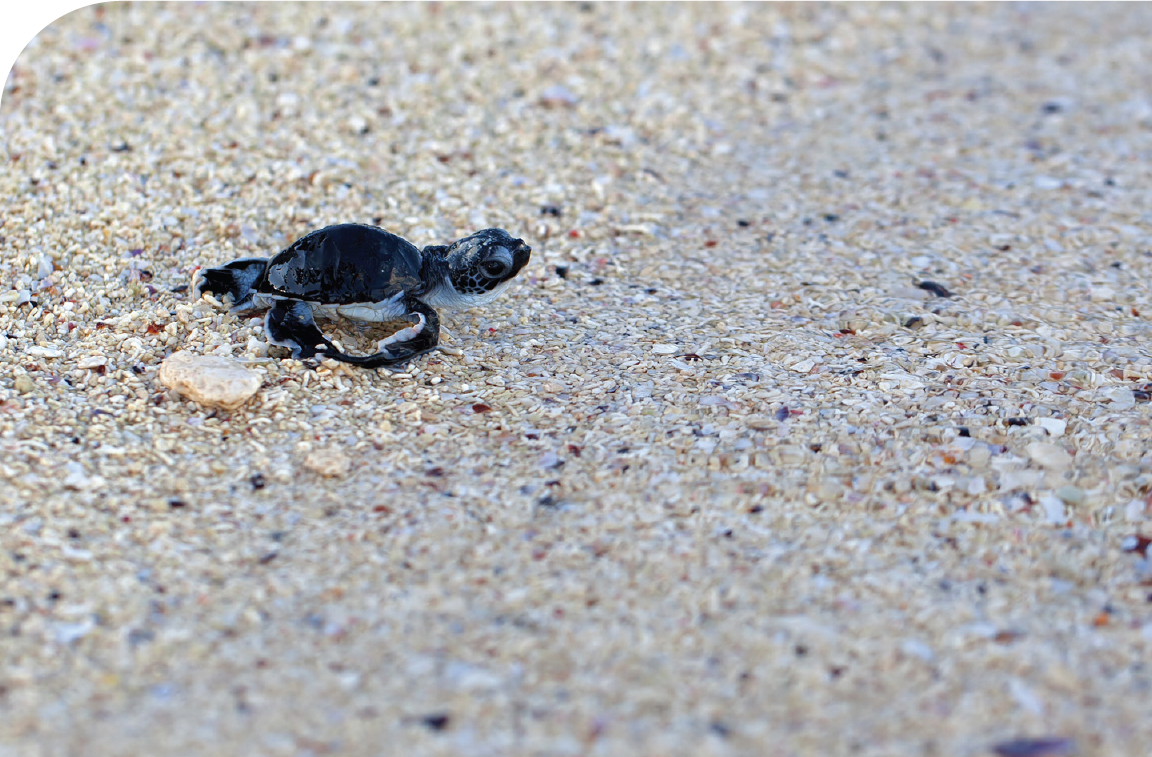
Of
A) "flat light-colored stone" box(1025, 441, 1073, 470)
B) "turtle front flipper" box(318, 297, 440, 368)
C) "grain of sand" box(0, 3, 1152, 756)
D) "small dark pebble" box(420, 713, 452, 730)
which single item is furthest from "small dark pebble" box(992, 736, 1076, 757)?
"turtle front flipper" box(318, 297, 440, 368)

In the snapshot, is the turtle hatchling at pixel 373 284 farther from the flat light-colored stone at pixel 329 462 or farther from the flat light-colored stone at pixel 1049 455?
the flat light-colored stone at pixel 1049 455

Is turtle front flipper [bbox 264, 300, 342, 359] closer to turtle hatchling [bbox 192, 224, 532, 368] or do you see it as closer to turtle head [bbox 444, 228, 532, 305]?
turtle hatchling [bbox 192, 224, 532, 368]

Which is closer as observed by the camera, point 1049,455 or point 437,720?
point 437,720

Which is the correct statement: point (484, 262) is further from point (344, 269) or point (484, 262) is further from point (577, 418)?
point (577, 418)

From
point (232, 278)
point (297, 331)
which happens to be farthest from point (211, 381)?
point (232, 278)

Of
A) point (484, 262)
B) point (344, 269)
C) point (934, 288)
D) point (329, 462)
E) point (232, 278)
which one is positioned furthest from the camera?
point (934, 288)

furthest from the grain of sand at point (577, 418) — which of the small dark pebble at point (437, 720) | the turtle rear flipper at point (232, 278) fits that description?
the turtle rear flipper at point (232, 278)

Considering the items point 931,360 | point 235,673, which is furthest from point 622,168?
point 235,673
